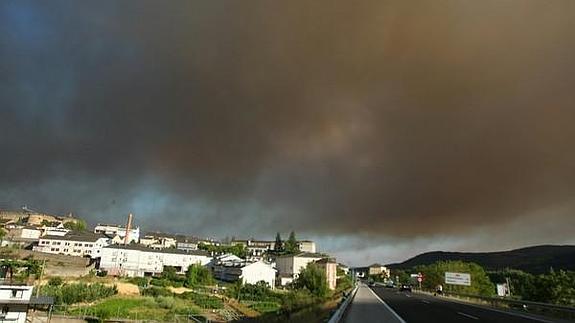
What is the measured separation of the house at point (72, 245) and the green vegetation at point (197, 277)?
44.3 meters

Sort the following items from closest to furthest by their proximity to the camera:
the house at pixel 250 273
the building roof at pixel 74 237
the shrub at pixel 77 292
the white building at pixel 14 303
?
1. the white building at pixel 14 303
2. the shrub at pixel 77 292
3. the house at pixel 250 273
4. the building roof at pixel 74 237

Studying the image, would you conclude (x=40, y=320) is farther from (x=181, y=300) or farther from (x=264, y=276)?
(x=264, y=276)

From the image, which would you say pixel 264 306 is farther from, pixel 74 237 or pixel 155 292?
pixel 74 237

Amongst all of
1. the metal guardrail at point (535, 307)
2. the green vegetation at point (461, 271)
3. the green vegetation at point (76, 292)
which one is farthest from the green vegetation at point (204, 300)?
the green vegetation at point (461, 271)

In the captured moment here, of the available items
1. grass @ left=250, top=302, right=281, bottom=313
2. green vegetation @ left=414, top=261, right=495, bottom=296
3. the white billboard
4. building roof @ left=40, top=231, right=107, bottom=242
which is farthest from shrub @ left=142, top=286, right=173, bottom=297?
building roof @ left=40, top=231, right=107, bottom=242

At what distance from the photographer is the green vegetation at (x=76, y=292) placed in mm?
63925

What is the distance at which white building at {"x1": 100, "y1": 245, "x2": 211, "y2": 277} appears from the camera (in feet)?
378

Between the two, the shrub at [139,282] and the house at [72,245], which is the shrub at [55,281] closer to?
the shrub at [139,282]

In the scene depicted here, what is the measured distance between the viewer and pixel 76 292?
65.4m

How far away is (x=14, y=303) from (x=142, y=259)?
7457 cm

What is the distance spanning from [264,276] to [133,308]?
51.3 m

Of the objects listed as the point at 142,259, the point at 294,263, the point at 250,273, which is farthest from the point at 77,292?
the point at 294,263

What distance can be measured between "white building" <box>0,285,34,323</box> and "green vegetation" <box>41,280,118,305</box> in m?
8.76

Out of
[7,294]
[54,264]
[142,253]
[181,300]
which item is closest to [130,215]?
[142,253]
